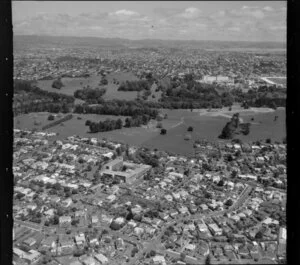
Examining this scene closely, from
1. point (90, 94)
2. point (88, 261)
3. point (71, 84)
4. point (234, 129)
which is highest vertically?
point (71, 84)

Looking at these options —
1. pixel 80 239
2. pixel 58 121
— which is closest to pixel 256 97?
pixel 58 121

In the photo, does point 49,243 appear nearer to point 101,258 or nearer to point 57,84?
point 101,258

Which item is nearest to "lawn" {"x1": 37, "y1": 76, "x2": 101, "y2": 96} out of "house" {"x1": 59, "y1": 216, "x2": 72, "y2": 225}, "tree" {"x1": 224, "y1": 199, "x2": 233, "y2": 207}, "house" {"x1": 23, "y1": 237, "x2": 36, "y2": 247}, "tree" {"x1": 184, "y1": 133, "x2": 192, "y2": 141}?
"tree" {"x1": 184, "y1": 133, "x2": 192, "y2": 141}

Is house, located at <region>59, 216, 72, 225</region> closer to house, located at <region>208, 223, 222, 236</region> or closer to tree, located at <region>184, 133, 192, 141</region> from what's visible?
house, located at <region>208, 223, 222, 236</region>

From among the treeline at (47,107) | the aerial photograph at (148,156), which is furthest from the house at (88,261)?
the treeline at (47,107)

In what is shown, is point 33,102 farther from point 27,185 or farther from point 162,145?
point 27,185

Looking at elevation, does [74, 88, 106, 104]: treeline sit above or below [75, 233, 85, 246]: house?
above
